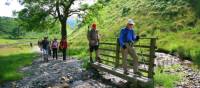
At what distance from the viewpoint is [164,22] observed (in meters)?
49.7

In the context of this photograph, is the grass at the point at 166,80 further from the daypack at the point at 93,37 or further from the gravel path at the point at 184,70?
the daypack at the point at 93,37

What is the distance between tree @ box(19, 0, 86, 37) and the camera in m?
53.6

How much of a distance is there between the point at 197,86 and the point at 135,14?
39964 mm

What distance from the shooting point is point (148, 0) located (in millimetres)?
63156

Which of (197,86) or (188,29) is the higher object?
(188,29)

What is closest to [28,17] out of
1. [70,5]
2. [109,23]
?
[70,5]

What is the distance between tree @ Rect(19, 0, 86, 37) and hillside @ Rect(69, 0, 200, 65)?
12.3ft

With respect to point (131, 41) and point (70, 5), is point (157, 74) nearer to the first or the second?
point (131, 41)

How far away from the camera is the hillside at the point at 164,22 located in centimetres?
3639

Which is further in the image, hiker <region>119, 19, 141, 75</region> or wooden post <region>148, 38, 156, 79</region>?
hiker <region>119, 19, 141, 75</region>

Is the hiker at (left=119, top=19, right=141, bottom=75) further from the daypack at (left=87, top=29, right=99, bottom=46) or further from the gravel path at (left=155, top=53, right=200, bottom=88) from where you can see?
the daypack at (left=87, top=29, right=99, bottom=46)

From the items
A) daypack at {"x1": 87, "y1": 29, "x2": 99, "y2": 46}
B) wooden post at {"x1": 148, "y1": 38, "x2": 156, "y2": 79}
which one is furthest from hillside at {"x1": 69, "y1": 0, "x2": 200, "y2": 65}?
wooden post at {"x1": 148, "y1": 38, "x2": 156, "y2": 79}

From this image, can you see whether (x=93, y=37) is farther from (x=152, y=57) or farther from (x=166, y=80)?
(x=152, y=57)

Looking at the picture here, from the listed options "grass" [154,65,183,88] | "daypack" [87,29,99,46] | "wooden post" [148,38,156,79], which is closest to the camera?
"wooden post" [148,38,156,79]
